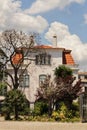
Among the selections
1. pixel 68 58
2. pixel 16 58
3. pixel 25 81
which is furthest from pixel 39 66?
pixel 68 58

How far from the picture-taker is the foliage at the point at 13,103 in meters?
42.3

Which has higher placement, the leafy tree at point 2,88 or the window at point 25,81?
the window at point 25,81

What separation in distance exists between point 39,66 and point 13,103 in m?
16.4

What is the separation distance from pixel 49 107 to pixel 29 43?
11.6 metres

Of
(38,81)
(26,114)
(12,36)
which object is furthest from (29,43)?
(26,114)

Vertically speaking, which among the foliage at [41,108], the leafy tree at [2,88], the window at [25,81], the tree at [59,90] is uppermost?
the window at [25,81]

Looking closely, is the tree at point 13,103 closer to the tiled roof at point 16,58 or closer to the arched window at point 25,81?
the arched window at point 25,81

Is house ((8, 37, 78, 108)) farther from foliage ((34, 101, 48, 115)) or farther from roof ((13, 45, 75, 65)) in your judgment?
foliage ((34, 101, 48, 115))

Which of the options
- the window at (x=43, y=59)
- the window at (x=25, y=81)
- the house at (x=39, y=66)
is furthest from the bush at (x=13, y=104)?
the window at (x=43, y=59)

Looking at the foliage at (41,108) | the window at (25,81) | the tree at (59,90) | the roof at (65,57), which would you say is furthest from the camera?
the roof at (65,57)

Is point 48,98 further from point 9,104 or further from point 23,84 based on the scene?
point 23,84

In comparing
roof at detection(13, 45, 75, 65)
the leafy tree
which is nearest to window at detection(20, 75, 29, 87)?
roof at detection(13, 45, 75, 65)

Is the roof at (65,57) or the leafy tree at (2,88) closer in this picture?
the leafy tree at (2,88)

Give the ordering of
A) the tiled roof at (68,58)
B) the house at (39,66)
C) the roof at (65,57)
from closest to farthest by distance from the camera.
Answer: the house at (39,66) → the roof at (65,57) → the tiled roof at (68,58)
